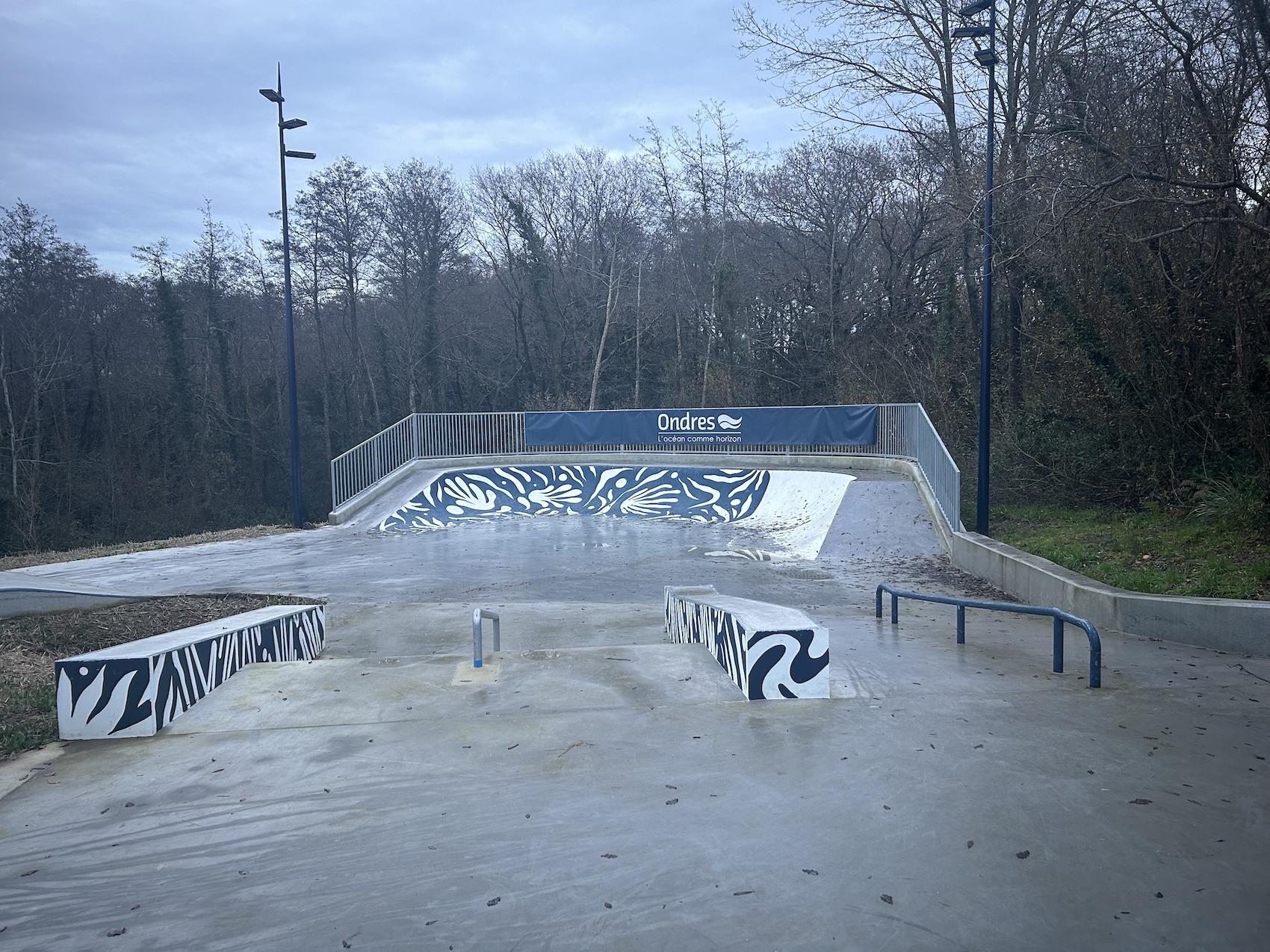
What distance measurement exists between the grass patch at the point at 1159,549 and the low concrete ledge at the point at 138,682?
8.75 meters

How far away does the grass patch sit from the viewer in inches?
338

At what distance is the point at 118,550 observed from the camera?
17750 millimetres

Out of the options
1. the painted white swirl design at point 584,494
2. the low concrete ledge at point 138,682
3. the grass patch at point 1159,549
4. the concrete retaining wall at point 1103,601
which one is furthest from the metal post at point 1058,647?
the painted white swirl design at point 584,494

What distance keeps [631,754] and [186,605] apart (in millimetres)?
6837

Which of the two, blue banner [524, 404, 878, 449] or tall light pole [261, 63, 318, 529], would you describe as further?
blue banner [524, 404, 878, 449]

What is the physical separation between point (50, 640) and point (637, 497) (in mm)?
17534

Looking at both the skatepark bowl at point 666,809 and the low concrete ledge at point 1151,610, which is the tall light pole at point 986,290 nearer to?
the low concrete ledge at point 1151,610

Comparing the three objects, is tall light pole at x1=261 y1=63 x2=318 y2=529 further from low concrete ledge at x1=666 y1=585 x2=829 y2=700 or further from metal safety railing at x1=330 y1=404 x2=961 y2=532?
low concrete ledge at x1=666 y1=585 x2=829 y2=700

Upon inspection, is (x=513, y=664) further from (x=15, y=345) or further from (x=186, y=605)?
(x=15, y=345)

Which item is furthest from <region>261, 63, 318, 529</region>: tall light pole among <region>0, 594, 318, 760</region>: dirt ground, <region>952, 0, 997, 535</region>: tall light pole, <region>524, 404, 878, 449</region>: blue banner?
<region>952, 0, 997, 535</region>: tall light pole

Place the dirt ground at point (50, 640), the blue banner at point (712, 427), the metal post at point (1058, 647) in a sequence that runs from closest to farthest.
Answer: the dirt ground at point (50, 640) → the metal post at point (1058, 647) → the blue banner at point (712, 427)

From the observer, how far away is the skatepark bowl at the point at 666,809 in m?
3.17

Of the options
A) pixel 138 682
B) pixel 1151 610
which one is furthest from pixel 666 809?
pixel 1151 610

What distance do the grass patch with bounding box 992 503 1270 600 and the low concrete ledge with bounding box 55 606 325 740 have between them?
28.7 feet
